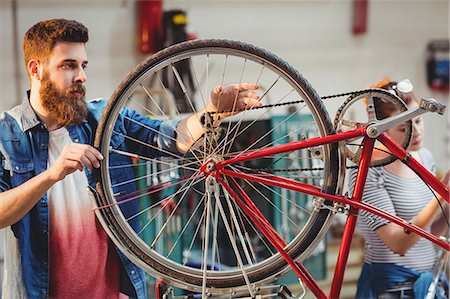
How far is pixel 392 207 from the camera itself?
208 cm

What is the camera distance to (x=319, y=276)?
4000 mm

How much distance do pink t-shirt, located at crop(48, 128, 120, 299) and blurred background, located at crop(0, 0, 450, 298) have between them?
6.70 ft

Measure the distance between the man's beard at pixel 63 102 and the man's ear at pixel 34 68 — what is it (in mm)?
22

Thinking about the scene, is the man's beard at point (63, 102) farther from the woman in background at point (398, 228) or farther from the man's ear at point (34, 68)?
the woman in background at point (398, 228)

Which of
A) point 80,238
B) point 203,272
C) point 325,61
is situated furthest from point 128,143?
point 325,61

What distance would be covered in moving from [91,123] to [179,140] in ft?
A: 0.82

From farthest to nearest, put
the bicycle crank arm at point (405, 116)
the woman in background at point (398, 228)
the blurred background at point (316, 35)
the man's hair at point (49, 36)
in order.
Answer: the blurred background at point (316, 35) → the woman in background at point (398, 228) → the man's hair at point (49, 36) → the bicycle crank arm at point (405, 116)

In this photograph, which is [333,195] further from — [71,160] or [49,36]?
[49,36]

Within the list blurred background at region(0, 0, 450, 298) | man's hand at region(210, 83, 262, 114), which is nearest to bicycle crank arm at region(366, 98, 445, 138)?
man's hand at region(210, 83, 262, 114)

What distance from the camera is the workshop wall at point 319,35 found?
420cm

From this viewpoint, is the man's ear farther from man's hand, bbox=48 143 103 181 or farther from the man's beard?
man's hand, bbox=48 143 103 181

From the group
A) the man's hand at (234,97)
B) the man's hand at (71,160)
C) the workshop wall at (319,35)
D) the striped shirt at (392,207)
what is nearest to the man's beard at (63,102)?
the man's hand at (71,160)

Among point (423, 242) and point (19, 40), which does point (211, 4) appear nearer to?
point (19, 40)

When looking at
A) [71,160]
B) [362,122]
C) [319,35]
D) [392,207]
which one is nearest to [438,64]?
[319,35]
